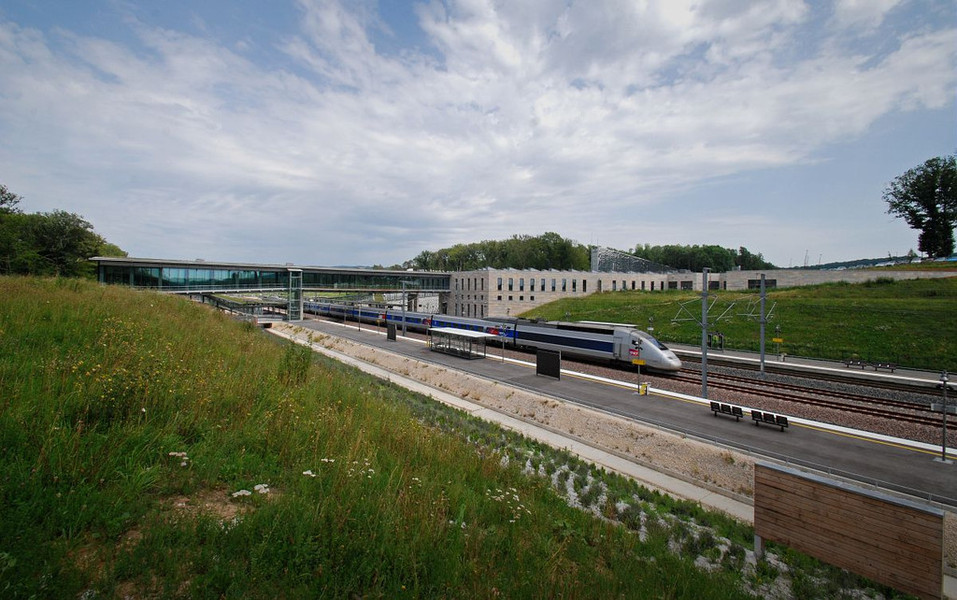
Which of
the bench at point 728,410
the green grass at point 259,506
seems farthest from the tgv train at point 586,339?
the green grass at point 259,506

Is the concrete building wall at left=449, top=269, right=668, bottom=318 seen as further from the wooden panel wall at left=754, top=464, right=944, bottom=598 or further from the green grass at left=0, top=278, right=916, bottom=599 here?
the wooden panel wall at left=754, top=464, right=944, bottom=598

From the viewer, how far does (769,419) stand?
53.8ft

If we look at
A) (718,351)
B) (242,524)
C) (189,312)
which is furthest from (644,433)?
(718,351)

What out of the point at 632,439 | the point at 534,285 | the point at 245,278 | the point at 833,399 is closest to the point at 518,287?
the point at 534,285

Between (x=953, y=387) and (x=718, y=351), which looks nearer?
(x=953, y=387)

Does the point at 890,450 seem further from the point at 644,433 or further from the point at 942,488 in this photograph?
the point at 644,433

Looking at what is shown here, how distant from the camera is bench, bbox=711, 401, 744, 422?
56.3 feet

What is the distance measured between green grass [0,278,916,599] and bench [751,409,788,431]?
8276 mm

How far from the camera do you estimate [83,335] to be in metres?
8.99

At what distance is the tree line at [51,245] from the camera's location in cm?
3519

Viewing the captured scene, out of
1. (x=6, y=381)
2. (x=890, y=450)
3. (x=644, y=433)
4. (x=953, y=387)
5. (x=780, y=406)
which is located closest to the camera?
(x=6, y=381)

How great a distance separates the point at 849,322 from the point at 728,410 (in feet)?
97.4

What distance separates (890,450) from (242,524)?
20.1 m

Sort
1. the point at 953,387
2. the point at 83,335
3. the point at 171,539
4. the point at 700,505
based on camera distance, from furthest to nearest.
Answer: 1. the point at 953,387
2. the point at 700,505
3. the point at 83,335
4. the point at 171,539
